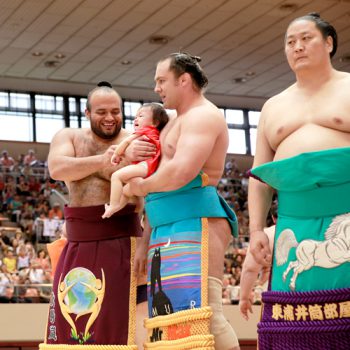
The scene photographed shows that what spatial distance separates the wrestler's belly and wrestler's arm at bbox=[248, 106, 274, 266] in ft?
0.48

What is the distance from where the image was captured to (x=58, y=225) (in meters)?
11.9

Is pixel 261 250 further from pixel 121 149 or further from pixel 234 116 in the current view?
pixel 234 116

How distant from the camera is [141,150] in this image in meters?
3.30

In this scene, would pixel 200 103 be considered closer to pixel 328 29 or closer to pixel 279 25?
pixel 328 29

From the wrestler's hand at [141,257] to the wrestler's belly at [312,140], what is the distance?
3.30 ft

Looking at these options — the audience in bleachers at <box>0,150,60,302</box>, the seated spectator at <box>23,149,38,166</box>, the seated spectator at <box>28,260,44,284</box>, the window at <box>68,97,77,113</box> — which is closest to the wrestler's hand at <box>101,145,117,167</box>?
the audience in bleachers at <box>0,150,60,302</box>

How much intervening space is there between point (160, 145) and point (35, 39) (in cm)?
1178

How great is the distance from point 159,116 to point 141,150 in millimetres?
253

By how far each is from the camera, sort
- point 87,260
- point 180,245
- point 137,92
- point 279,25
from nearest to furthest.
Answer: point 180,245
point 87,260
point 279,25
point 137,92

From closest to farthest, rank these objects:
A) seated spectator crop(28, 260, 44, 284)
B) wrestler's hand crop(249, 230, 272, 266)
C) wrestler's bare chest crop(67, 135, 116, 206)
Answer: wrestler's hand crop(249, 230, 272, 266)
wrestler's bare chest crop(67, 135, 116, 206)
seated spectator crop(28, 260, 44, 284)

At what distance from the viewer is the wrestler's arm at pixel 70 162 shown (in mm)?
3703

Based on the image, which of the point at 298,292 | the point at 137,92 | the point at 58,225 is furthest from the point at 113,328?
the point at 137,92

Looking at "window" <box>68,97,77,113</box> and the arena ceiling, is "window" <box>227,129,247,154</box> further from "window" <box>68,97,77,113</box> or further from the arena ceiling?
"window" <box>68,97,77,113</box>

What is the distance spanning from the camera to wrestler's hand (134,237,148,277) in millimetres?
3508
